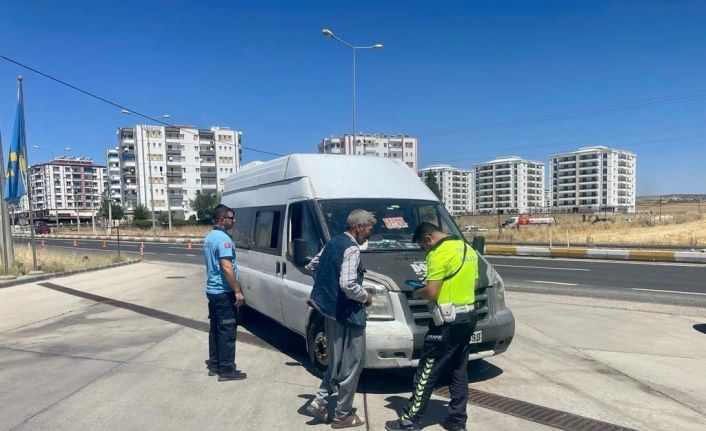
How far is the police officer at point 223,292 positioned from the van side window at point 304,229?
2.53 feet

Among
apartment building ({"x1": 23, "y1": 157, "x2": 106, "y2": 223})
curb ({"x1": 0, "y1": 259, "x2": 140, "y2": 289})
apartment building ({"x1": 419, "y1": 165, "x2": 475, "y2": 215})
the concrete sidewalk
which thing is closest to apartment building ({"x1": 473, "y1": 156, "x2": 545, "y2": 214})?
apartment building ({"x1": 419, "y1": 165, "x2": 475, "y2": 215})

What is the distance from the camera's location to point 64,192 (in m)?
161

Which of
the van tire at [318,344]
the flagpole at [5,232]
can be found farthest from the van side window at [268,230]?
the flagpole at [5,232]

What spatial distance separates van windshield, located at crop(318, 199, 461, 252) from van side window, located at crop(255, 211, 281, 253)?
114cm

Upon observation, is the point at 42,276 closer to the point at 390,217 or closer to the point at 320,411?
the point at 390,217

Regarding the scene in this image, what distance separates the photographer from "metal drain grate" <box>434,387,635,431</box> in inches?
168

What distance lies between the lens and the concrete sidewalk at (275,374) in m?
4.50

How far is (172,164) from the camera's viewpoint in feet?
354

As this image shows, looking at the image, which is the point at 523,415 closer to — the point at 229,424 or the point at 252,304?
the point at 229,424

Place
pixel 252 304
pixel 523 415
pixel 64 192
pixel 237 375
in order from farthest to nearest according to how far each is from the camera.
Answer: pixel 64 192 → pixel 252 304 → pixel 237 375 → pixel 523 415

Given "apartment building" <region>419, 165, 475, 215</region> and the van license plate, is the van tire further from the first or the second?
"apartment building" <region>419, 165, 475, 215</region>

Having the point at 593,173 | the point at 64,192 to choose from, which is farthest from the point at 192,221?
the point at 593,173

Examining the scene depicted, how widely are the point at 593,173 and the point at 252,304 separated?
155247mm

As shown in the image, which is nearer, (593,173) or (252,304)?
(252,304)
